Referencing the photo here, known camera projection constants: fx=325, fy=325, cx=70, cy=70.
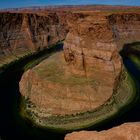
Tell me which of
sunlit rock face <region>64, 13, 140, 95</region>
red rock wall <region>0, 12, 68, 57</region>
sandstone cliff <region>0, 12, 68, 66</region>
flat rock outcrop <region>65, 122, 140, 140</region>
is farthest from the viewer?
red rock wall <region>0, 12, 68, 57</region>

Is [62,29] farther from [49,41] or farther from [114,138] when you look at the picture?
[114,138]

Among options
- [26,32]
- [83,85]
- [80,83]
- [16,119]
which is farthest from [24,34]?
[16,119]

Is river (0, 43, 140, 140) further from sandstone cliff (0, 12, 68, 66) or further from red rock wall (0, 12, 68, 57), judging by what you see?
red rock wall (0, 12, 68, 57)

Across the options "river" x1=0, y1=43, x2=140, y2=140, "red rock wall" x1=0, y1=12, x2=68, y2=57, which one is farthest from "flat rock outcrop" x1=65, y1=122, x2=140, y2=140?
"red rock wall" x1=0, y1=12, x2=68, y2=57

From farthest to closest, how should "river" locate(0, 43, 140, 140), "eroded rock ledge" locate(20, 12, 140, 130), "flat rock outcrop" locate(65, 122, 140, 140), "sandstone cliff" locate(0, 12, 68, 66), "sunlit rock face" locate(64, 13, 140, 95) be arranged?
1. "sandstone cliff" locate(0, 12, 68, 66)
2. "sunlit rock face" locate(64, 13, 140, 95)
3. "eroded rock ledge" locate(20, 12, 140, 130)
4. "river" locate(0, 43, 140, 140)
5. "flat rock outcrop" locate(65, 122, 140, 140)

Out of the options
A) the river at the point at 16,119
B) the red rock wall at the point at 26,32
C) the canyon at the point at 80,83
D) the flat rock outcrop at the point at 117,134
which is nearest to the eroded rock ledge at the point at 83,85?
A: the canyon at the point at 80,83

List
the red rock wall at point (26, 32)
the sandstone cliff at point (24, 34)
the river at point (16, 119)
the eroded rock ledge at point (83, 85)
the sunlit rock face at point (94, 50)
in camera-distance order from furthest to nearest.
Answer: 1. the red rock wall at point (26, 32)
2. the sandstone cliff at point (24, 34)
3. the sunlit rock face at point (94, 50)
4. the eroded rock ledge at point (83, 85)
5. the river at point (16, 119)

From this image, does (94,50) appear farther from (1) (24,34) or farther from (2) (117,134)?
(1) (24,34)

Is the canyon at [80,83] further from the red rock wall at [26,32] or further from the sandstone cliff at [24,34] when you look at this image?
the red rock wall at [26,32]

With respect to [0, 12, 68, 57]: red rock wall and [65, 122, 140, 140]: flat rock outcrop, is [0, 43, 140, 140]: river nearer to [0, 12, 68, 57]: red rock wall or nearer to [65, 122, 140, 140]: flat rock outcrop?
[65, 122, 140, 140]: flat rock outcrop

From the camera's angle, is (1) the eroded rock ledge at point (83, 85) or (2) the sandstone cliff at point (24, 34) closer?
(1) the eroded rock ledge at point (83, 85)

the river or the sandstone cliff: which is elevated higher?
the sandstone cliff

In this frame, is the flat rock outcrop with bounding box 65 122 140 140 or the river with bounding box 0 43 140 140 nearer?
the flat rock outcrop with bounding box 65 122 140 140
